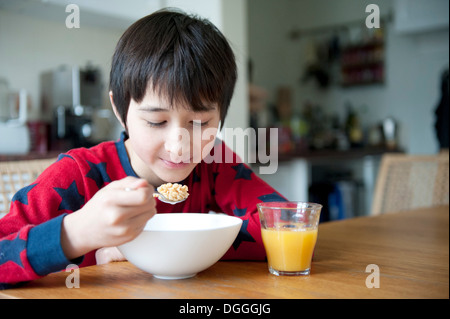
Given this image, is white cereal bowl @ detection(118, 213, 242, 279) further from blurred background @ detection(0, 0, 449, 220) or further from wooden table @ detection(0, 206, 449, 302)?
blurred background @ detection(0, 0, 449, 220)

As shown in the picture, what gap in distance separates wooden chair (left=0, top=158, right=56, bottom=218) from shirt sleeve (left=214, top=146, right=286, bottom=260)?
456 millimetres

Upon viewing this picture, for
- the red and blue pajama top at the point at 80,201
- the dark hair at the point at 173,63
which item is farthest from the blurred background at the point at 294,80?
the dark hair at the point at 173,63

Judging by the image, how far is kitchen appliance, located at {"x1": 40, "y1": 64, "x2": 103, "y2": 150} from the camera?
8.91 feet

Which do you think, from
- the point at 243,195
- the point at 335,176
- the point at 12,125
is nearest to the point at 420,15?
the point at 335,176

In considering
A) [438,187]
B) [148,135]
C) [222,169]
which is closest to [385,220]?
[222,169]

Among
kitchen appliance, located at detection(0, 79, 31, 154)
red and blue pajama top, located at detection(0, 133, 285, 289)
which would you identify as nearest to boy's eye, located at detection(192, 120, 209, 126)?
red and blue pajama top, located at detection(0, 133, 285, 289)

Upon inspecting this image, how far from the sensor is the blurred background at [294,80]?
2734mm

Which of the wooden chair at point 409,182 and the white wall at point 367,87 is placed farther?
the white wall at point 367,87

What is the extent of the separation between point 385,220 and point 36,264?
37.2 inches

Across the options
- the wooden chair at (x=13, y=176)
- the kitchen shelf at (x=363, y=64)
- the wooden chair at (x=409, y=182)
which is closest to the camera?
the wooden chair at (x=13, y=176)

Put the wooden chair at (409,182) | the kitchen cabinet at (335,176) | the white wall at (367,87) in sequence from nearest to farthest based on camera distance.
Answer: the wooden chair at (409,182) < the kitchen cabinet at (335,176) < the white wall at (367,87)

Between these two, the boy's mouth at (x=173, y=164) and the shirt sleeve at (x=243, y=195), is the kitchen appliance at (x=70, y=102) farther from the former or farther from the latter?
the boy's mouth at (x=173, y=164)

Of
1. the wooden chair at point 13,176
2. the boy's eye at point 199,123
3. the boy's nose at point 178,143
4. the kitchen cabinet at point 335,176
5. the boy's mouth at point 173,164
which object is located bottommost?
the kitchen cabinet at point 335,176

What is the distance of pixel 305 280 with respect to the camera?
0.66 metres
